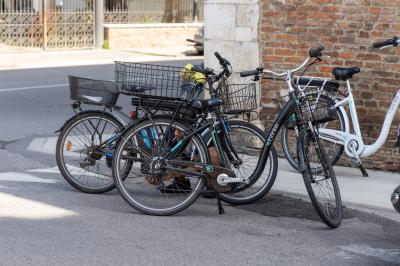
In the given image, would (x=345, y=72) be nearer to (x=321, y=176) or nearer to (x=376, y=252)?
(x=321, y=176)

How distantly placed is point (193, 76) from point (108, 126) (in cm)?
90

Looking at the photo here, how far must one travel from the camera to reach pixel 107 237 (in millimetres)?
6340

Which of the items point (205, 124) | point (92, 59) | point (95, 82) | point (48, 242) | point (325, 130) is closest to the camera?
point (48, 242)

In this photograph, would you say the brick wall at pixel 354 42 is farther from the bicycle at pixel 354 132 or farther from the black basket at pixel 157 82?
the black basket at pixel 157 82

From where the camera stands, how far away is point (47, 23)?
82.5 feet

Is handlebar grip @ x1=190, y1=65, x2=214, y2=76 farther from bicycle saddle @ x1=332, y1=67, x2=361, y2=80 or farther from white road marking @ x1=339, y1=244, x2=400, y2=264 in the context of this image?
white road marking @ x1=339, y1=244, x2=400, y2=264

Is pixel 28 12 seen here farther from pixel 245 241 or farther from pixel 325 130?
pixel 245 241

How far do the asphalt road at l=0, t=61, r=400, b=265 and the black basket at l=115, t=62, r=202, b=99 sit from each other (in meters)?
0.98

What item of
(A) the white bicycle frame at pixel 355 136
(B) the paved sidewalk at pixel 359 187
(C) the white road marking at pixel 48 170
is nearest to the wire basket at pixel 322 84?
(A) the white bicycle frame at pixel 355 136

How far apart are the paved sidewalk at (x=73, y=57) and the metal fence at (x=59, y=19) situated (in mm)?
421

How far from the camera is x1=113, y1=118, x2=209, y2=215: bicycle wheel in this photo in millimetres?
7074

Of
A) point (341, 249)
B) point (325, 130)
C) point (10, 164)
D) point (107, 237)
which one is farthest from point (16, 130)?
point (341, 249)

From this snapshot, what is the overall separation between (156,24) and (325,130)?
817 inches

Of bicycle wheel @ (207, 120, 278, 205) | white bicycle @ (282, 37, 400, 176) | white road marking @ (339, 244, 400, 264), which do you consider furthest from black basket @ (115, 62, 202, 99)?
white road marking @ (339, 244, 400, 264)
